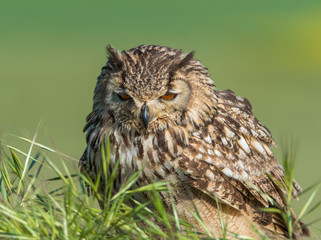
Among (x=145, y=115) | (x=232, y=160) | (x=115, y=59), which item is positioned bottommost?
(x=232, y=160)

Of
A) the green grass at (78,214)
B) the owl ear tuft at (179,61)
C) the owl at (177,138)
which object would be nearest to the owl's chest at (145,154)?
the owl at (177,138)

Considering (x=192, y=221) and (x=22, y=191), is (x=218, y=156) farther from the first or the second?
(x=22, y=191)

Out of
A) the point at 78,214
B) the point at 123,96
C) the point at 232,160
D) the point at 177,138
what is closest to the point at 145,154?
the point at 177,138

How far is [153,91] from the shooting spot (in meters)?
3.60

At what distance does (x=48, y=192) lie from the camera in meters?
2.66

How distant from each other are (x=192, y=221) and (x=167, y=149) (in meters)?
0.49

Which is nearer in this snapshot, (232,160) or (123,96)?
(123,96)

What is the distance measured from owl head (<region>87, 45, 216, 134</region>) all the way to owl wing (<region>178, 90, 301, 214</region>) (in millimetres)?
169

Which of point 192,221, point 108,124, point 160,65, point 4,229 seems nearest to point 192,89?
point 160,65

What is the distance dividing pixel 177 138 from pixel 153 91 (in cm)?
40

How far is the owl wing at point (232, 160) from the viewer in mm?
3748

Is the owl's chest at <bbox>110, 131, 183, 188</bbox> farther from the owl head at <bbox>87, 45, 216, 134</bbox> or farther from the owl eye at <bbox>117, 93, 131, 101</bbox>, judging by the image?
the owl eye at <bbox>117, 93, 131, 101</bbox>

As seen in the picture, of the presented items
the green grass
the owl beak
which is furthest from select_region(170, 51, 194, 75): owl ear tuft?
the green grass

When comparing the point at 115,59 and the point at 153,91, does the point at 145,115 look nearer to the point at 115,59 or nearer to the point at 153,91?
the point at 153,91
